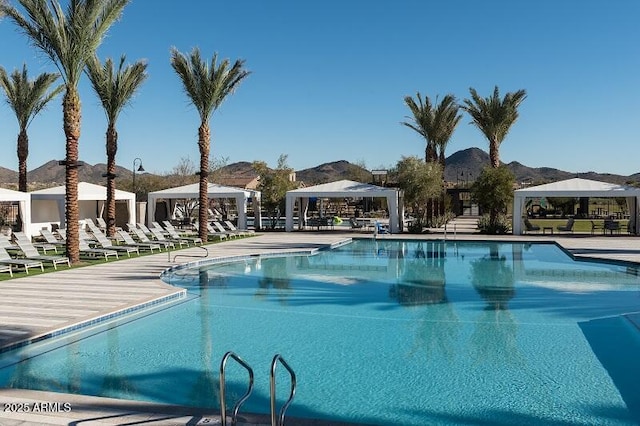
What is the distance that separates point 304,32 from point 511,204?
43.9 ft

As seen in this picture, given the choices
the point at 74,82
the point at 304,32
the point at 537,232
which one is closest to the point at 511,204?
the point at 537,232

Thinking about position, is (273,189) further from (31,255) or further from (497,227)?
(31,255)

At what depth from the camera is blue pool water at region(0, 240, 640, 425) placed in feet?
18.5

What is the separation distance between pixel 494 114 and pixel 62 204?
21148 millimetres

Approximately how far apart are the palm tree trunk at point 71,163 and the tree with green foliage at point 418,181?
15740mm

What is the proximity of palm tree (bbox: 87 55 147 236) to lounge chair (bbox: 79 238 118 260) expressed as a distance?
4.35 meters

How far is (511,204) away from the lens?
26312 mm

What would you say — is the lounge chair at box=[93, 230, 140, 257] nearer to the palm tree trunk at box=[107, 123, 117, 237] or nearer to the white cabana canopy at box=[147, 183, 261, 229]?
the palm tree trunk at box=[107, 123, 117, 237]

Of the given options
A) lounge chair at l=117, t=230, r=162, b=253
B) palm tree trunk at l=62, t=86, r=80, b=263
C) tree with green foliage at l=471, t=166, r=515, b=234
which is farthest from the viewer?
tree with green foliage at l=471, t=166, r=515, b=234

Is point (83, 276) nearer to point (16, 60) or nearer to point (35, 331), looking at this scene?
point (35, 331)

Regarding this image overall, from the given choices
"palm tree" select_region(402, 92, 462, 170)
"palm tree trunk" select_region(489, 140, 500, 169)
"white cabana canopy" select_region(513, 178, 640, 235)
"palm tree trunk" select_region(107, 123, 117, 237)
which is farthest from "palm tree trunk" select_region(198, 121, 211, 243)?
"palm tree trunk" select_region(489, 140, 500, 169)

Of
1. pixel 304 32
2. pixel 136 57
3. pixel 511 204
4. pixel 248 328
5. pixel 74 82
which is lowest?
pixel 248 328

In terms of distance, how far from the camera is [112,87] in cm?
2144

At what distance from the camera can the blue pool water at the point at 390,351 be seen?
5.65 metres
